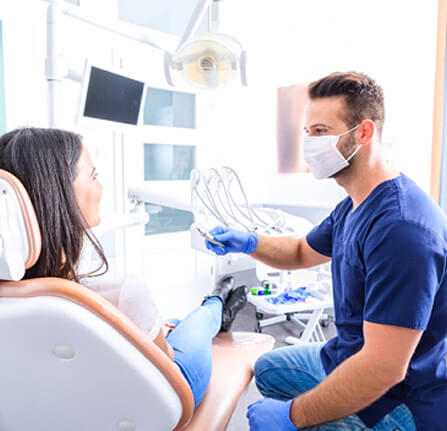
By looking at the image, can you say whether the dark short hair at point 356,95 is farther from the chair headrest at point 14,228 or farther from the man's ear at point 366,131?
the chair headrest at point 14,228

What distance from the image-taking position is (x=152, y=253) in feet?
9.24

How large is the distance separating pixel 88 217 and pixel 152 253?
1.94 meters

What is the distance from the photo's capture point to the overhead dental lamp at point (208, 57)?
3.90ft

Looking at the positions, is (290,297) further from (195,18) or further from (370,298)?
(195,18)

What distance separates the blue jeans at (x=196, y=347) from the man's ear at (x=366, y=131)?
742mm

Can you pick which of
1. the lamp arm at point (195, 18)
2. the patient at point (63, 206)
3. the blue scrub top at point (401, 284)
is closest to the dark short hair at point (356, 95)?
the blue scrub top at point (401, 284)

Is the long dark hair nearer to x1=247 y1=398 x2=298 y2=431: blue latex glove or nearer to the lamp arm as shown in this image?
x1=247 y1=398 x2=298 y2=431: blue latex glove

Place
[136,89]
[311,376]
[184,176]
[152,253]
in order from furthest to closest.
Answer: [184,176] < [152,253] < [136,89] < [311,376]

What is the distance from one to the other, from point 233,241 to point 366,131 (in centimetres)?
61

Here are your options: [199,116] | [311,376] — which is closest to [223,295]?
[311,376]

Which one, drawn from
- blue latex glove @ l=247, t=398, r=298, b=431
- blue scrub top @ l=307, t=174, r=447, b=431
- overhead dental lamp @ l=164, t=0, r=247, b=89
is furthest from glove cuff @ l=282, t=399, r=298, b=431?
overhead dental lamp @ l=164, t=0, r=247, b=89

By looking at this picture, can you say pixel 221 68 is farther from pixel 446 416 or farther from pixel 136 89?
pixel 446 416

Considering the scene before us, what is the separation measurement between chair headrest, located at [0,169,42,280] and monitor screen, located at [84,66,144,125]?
897mm

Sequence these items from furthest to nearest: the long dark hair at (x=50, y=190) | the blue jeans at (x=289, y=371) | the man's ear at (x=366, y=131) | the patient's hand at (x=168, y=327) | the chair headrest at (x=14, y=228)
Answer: the patient's hand at (x=168, y=327) → the blue jeans at (x=289, y=371) → the man's ear at (x=366, y=131) → the long dark hair at (x=50, y=190) → the chair headrest at (x=14, y=228)
